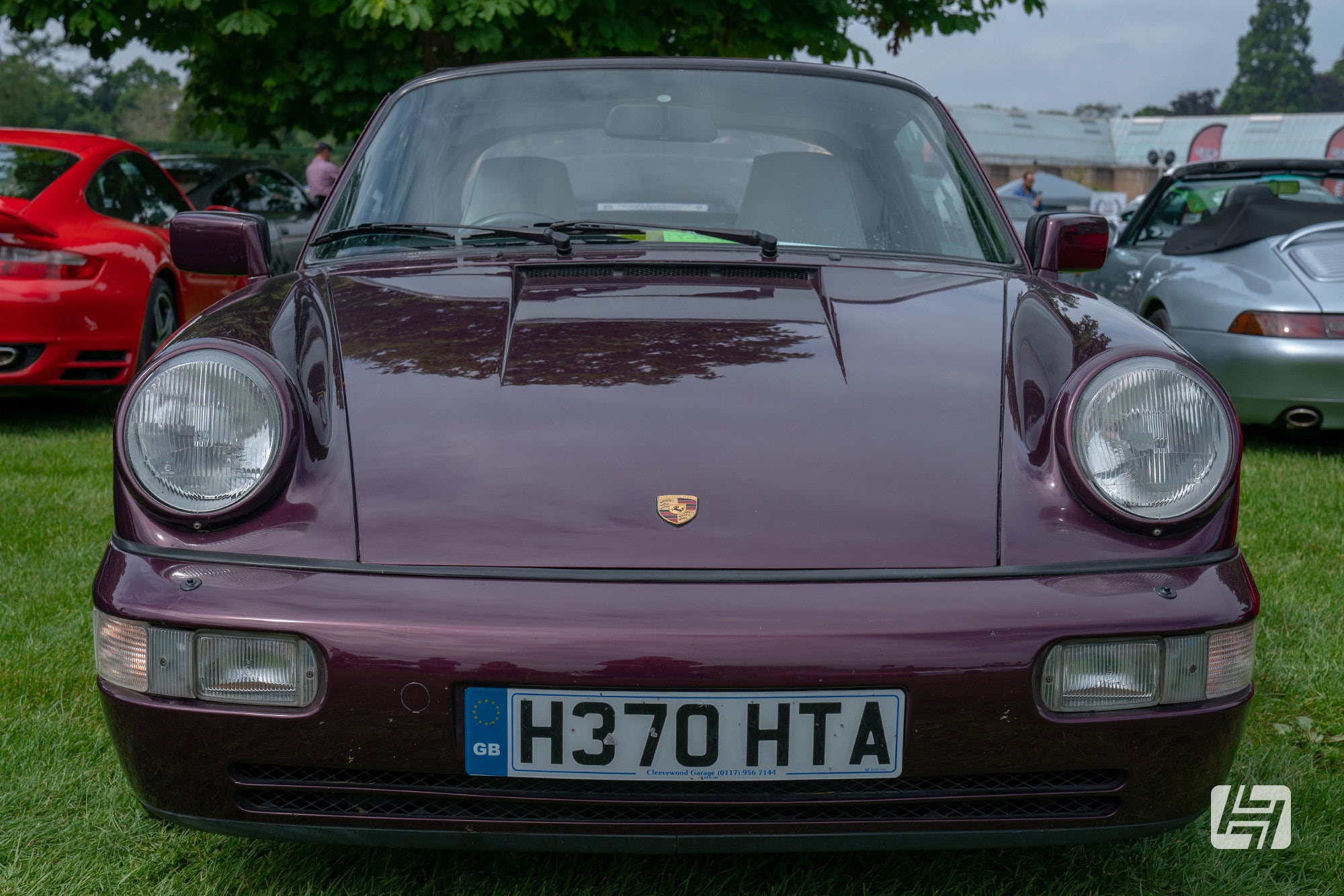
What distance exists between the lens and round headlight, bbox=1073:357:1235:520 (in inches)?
66.9

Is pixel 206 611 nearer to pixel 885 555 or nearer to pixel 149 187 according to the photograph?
pixel 885 555

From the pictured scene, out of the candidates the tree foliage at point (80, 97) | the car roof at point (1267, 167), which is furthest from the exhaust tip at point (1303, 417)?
the tree foliage at point (80, 97)

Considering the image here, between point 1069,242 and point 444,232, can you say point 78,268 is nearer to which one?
point 444,232

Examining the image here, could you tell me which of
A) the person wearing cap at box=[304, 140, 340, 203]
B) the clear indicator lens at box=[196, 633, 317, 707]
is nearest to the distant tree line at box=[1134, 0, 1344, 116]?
the person wearing cap at box=[304, 140, 340, 203]

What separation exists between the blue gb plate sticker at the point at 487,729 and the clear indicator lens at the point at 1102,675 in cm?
69

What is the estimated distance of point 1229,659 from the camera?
1.66 m

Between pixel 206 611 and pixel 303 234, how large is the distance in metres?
7.02

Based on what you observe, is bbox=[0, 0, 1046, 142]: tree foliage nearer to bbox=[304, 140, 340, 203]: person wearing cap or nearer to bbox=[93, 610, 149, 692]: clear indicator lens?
Result: bbox=[304, 140, 340, 203]: person wearing cap

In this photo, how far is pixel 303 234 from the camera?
26.8 feet

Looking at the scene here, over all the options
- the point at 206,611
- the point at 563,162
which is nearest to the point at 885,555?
the point at 206,611

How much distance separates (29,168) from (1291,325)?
5672mm

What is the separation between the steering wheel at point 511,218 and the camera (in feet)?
8.47

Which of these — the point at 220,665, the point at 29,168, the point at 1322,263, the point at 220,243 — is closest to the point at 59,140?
the point at 29,168

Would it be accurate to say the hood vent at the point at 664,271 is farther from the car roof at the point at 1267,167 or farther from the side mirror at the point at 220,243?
the car roof at the point at 1267,167
